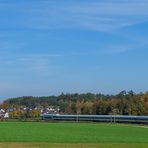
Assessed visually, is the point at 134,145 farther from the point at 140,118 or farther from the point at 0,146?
the point at 140,118

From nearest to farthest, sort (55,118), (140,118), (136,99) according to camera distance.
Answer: (140,118) → (55,118) → (136,99)

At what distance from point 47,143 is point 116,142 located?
16.2 feet

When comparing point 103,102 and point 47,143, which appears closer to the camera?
point 47,143

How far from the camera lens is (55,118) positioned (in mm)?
108875

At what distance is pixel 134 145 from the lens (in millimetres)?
35531

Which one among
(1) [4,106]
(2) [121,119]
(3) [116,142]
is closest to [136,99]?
(2) [121,119]

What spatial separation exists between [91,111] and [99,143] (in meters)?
105

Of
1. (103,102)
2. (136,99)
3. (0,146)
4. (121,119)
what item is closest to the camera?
(0,146)

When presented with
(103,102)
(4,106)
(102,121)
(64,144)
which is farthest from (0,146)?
(4,106)

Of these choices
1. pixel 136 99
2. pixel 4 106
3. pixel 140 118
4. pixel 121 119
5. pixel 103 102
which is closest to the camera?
pixel 140 118

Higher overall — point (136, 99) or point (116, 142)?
point (136, 99)

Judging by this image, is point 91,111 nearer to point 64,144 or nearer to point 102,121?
point 102,121

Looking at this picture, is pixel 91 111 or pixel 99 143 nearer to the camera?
pixel 99 143

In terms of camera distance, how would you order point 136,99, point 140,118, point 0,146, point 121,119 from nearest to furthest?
point 0,146
point 140,118
point 121,119
point 136,99
